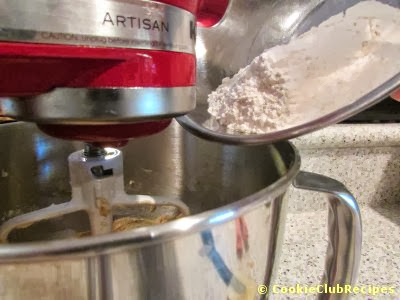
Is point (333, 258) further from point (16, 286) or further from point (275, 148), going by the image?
point (16, 286)

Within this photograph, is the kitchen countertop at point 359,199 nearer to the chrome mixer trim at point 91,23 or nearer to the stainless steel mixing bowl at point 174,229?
the stainless steel mixing bowl at point 174,229

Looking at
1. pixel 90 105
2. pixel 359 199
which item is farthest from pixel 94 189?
pixel 359 199

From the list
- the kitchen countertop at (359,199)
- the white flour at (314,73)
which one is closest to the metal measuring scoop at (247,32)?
the white flour at (314,73)

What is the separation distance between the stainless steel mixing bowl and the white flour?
33mm

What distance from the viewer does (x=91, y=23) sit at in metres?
0.20

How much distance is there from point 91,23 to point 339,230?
22cm

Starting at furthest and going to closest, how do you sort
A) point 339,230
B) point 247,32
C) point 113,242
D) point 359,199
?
1. point 359,199
2. point 247,32
3. point 339,230
4. point 113,242

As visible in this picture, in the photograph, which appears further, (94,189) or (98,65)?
(94,189)

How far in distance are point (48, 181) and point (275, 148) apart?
0.83 ft

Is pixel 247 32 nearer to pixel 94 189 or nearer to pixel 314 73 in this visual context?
pixel 314 73

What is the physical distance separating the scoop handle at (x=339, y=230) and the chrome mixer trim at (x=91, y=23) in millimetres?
137

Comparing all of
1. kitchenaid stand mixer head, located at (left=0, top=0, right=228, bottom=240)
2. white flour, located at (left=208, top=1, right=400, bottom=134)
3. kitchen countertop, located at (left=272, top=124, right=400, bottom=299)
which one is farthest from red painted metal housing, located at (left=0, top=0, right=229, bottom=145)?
kitchen countertop, located at (left=272, top=124, right=400, bottom=299)

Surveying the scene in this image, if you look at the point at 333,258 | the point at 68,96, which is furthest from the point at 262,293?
Result: the point at 68,96

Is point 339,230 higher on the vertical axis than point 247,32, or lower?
lower
